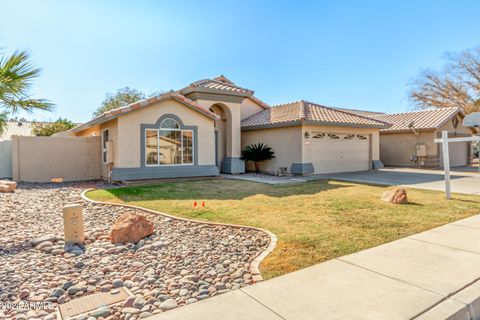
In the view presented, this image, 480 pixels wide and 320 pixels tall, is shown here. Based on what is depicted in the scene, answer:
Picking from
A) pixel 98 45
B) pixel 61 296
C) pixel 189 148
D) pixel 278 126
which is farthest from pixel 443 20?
pixel 61 296

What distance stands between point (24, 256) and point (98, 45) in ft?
41.6

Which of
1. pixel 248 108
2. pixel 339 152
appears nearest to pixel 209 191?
pixel 339 152

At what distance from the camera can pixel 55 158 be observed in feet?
50.0

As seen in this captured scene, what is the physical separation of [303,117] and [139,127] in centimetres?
822

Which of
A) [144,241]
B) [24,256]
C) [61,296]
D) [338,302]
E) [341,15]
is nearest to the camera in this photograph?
[338,302]

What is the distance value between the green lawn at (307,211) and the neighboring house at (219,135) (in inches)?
83.9

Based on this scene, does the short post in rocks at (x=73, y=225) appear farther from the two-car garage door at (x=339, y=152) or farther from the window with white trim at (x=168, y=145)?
the two-car garage door at (x=339, y=152)

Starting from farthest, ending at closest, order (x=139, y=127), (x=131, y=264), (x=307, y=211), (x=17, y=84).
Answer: (x=139, y=127), (x=307, y=211), (x=17, y=84), (x=131, y=264)

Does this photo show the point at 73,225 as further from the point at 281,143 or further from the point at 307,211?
the point at 281,143

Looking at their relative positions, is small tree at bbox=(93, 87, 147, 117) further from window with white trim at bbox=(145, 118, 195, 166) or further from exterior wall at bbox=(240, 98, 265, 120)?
window with white trim at bbox=(145, 118, 195, 166)

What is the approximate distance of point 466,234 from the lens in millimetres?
5855

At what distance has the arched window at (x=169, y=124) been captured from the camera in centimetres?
1407

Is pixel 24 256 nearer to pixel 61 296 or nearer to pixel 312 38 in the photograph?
pixel 61 296

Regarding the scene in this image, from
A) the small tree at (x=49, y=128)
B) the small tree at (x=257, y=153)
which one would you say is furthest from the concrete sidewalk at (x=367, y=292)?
the small tree at (x=49, y=128)
